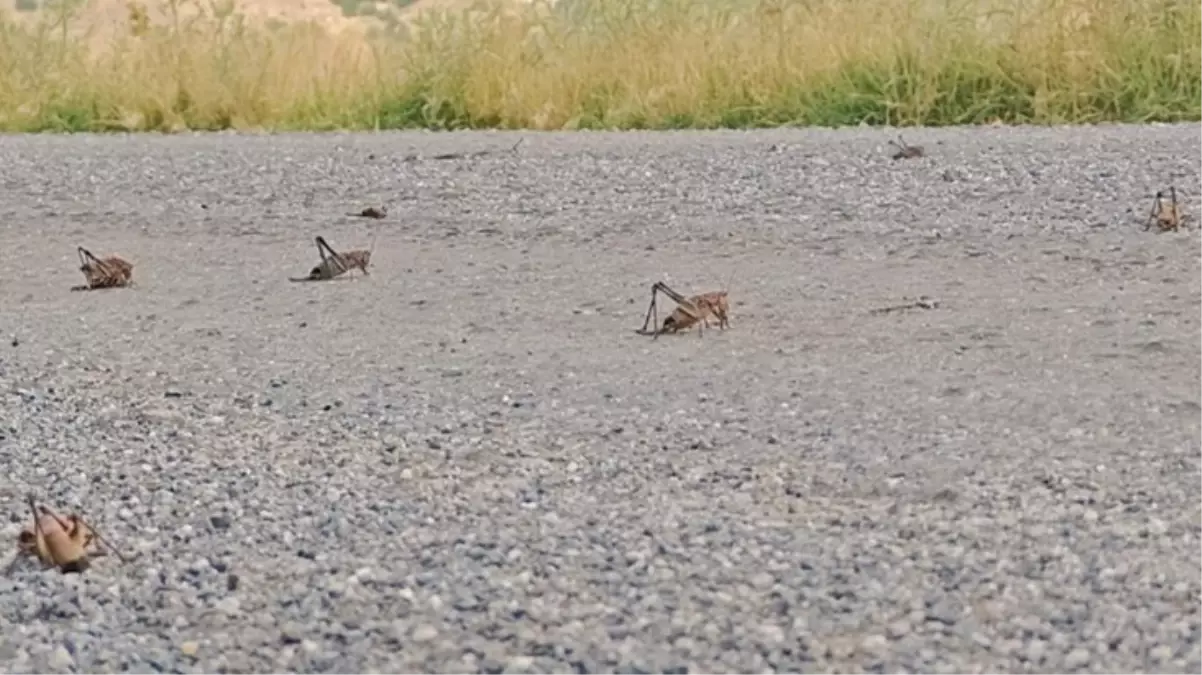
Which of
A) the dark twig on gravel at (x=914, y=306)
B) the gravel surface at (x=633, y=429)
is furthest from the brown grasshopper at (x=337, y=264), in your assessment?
the dark twig on gravel at (x=914, y=306)

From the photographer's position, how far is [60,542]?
234 centimetres

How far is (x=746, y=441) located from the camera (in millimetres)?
2889

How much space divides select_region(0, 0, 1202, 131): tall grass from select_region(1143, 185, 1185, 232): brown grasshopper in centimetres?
295

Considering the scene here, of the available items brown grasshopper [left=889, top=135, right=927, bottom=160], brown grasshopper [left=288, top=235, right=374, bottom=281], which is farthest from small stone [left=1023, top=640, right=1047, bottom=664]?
brown grasshopper [left=889, top=135, right=927, bottom=160]

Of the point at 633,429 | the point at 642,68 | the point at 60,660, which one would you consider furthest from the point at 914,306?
the point at 642,68

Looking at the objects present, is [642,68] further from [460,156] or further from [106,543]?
[106,543]

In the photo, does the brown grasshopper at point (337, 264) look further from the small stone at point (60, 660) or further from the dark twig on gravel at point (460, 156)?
the small stone at point (60, 660)

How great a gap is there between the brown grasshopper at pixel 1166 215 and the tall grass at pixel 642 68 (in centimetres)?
295

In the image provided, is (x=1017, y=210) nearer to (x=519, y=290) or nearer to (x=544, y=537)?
(x=519, y=290)

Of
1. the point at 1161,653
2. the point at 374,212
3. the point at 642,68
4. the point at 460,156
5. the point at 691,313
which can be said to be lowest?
the point at 1161,653

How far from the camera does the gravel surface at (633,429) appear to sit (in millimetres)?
2043

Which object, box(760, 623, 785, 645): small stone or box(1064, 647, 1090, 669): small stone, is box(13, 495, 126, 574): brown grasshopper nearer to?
box(760, 623, 785, 645): small stone

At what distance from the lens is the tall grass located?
7.99 m

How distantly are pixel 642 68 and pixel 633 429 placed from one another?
617 cm
